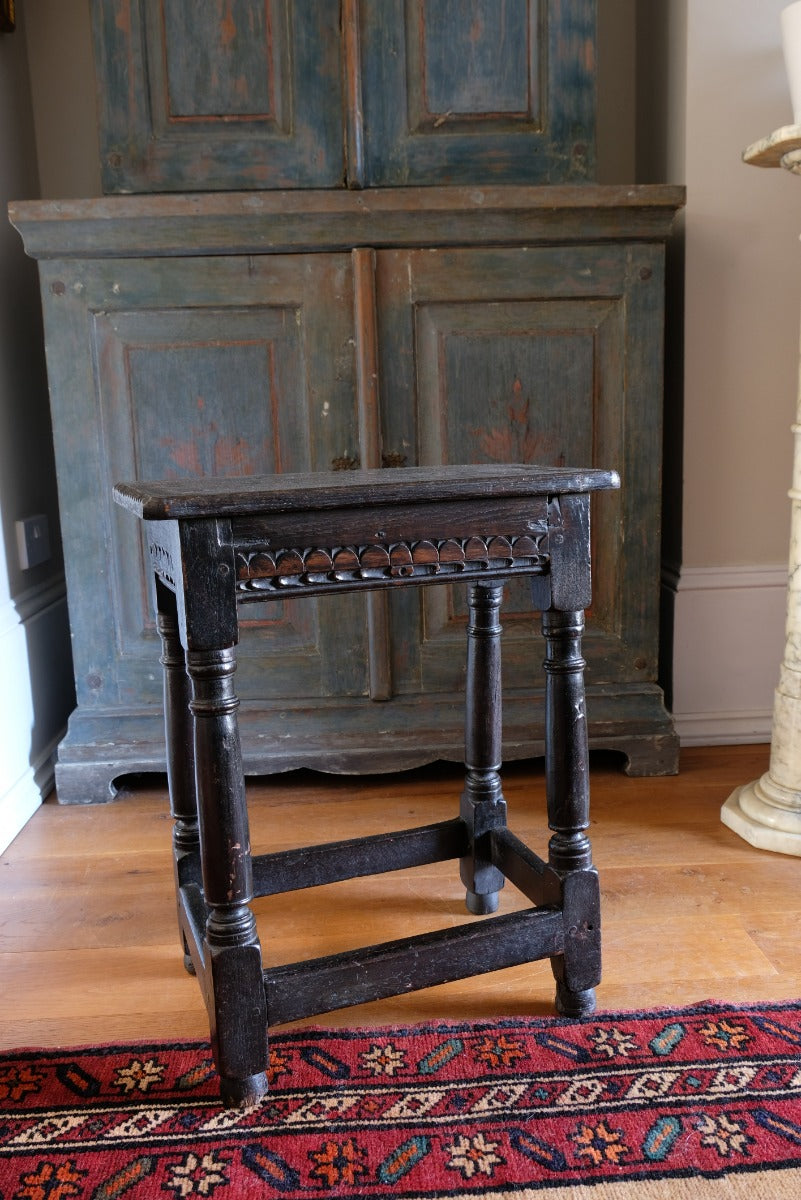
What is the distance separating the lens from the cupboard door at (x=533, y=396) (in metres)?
2.04

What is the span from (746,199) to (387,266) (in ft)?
2.75

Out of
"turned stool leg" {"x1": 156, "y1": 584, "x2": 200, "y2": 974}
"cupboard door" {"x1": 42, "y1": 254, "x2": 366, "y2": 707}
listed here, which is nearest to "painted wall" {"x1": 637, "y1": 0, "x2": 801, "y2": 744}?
"cupboard door" {"x1": 42, "y1": 254, "x2": 366, "y2": 707}

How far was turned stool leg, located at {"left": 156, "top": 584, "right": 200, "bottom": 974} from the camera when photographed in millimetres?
1349

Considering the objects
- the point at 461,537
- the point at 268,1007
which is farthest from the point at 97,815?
the point at 461,537

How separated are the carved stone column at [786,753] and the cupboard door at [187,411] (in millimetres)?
816

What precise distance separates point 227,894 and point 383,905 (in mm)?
538

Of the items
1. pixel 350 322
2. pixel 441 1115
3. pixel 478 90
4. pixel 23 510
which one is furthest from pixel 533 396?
pixel 441 1115

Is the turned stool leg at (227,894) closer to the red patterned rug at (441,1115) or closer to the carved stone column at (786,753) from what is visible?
the red patterned rug at (441,1115)

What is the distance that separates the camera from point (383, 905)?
5.32ft

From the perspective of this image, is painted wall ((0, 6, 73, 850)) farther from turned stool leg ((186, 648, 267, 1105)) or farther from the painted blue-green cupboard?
turned stool leg ((186, 648, 267, 1105))

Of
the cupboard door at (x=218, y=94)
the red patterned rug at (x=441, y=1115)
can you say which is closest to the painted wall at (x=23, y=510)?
the cupboard door at (x=218, y=94)

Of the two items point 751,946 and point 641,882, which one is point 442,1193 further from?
point 641,882

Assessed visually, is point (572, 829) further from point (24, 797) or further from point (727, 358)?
point (727, 358)

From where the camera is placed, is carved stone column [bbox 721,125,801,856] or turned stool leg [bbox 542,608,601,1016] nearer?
turned stool leg [bbox 542,608,601,1016]
